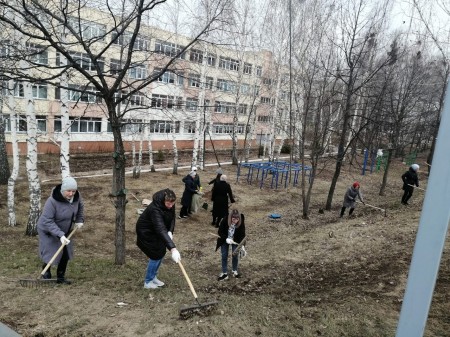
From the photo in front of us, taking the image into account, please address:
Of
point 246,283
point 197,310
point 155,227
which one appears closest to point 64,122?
point 155,227

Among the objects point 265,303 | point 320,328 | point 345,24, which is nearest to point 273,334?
point 320,328

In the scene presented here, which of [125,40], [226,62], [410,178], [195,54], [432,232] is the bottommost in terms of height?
[410,178]

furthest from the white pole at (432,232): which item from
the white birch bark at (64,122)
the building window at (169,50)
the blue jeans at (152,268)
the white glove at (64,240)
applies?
the white birch bark at (64,122)

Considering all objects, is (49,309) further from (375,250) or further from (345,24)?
(345,24)

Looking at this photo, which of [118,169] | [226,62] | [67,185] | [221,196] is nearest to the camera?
[67,185]

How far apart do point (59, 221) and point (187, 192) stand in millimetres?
5689

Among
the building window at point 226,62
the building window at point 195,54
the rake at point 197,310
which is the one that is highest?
the building window at point 226,62

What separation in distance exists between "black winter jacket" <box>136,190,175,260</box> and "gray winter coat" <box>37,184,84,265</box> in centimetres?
92

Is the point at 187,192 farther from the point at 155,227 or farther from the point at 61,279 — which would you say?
the point at 155,227

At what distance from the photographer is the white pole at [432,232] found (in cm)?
165

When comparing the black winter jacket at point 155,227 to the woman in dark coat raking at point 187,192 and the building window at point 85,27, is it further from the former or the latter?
the woman in dark coat raking at point 187,192

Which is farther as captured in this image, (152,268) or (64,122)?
(64,122)

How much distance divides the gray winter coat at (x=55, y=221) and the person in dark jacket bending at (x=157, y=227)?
0.91 metres

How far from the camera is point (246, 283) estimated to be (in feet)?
19.1
